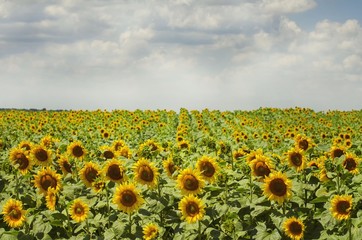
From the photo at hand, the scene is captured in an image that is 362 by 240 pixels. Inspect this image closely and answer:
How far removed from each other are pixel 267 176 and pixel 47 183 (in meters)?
3.25

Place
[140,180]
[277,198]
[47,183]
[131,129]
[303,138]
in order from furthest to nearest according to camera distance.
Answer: [131,129] → [303,138] → [47,183] → [140,180] → [277,198]

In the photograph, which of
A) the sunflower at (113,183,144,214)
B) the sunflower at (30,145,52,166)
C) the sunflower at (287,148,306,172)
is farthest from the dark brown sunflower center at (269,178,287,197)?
the sunflower at (30,145,52,166)

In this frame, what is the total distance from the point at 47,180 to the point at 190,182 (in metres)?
2.28

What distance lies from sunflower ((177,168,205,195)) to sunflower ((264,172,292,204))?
855 mm

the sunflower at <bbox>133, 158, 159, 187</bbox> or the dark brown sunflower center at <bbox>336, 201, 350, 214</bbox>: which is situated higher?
the sunflower at <bbox>133, 158, 159, 187</bbox>

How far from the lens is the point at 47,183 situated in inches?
293

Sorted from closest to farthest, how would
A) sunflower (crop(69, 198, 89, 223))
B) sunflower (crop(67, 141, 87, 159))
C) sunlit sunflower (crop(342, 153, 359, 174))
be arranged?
1. sunflower (crop(69, 198, 89, 223))
2. sunlit sunflower (crop(342, 153, 359, 174))
3. sunflower (crop(67, 141, 87, 159))

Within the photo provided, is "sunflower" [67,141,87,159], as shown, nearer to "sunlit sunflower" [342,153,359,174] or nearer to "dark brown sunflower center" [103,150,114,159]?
"dark brown sunflower center" [103,150,114,159]

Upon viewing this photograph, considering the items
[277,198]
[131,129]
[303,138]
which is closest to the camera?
[277,198]

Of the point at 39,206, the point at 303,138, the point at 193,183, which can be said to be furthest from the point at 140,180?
the point at 303,138

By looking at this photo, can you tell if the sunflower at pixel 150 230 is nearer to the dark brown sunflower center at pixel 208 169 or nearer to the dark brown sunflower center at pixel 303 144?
the dark brown sunflower center at pixel 208 169

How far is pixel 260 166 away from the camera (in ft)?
23.7

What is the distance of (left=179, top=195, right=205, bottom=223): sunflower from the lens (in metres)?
6.21

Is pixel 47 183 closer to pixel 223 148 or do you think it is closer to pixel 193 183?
pixel 193 183
